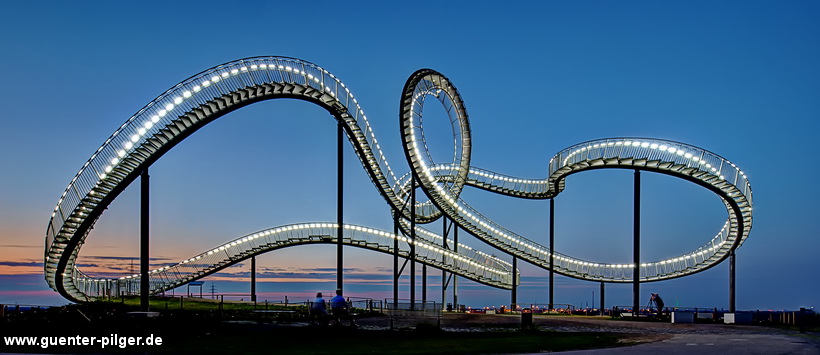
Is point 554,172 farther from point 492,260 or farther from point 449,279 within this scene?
point 449,279

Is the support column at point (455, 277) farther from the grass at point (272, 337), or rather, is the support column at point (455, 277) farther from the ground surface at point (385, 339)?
the grass at point (272, 337)

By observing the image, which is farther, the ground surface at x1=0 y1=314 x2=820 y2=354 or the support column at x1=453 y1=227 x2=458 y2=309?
the support column at x1=453 y1=227 x2=458 y2=309

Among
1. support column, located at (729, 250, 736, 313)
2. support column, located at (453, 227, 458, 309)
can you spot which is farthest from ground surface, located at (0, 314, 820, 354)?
support column, located at (453, 227, 458, 309)

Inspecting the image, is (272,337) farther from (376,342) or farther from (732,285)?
(732,285)

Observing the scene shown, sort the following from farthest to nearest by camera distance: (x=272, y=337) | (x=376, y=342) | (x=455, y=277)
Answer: (x=455, y=277)
(x=272, y=337)
(x=376, y=342)

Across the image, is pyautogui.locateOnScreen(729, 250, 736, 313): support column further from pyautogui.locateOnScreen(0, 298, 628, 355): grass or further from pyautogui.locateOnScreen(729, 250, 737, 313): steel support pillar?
pyautogui.locateOnScreen(0, 298, 628, 355): grass

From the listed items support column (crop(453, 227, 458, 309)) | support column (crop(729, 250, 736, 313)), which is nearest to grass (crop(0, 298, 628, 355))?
support column (crop(729, 250, 736, 313))

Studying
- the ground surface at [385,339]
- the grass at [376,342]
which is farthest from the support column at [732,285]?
Answer: the grass at [376,342]

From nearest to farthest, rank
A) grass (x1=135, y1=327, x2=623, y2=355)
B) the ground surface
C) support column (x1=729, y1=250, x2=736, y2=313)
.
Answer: grass (x1=135, y1=327, x2=623, y2=355), the ground surface, support column (x1=729, y1=250, x2=736, y2=313)

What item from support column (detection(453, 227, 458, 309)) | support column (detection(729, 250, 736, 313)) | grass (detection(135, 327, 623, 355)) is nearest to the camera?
grass (detection(135, 327, 623, 355))

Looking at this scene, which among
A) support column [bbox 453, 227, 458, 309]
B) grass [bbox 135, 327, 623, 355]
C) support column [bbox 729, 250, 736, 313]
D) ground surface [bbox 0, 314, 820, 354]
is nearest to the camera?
grass [bbox 135, 327, 623, 355]

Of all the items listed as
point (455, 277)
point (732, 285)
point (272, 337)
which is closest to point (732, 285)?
point (732, 285)

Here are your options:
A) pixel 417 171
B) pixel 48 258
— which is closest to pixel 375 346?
pixel 48 258

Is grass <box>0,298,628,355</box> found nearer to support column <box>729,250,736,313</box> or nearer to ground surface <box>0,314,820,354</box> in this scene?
ground surface <box>0,314,820,354</box>
